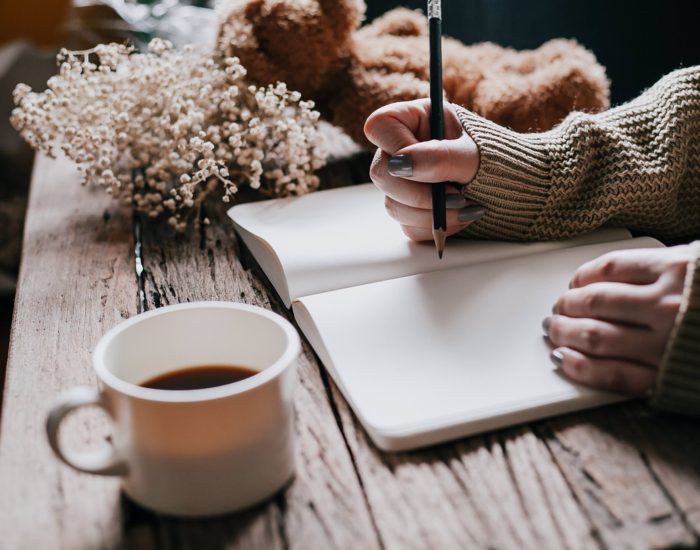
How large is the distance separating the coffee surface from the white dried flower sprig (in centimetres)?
39

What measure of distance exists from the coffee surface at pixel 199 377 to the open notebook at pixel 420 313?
92mm

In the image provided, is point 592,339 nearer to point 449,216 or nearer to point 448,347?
point 448,347

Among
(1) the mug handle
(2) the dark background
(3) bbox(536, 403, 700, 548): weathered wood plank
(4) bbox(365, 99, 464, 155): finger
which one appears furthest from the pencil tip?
(2) the dark background

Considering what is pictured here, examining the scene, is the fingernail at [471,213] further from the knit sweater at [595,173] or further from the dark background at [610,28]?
the dark background at [610,28]

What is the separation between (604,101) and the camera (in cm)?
109

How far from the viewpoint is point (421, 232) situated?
841 millimetres

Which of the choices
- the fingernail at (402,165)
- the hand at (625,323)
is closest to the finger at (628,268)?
the hand at (625,323)

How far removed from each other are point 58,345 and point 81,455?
0.79ft

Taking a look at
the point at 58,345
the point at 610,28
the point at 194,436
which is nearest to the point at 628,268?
the point at 194,436

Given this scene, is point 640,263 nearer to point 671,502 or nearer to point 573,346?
point 573,346

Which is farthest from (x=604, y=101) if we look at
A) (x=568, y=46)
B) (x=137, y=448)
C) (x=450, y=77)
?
(x=137, y=448)

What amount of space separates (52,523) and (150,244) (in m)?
0.48

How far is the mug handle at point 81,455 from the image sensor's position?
50 cm

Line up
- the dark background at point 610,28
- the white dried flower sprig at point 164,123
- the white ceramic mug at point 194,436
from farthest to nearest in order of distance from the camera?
1. the dark background at point 610,28
2. the white dried flower sprig at point 164,123
3. the white ceramic mug at point 194,436
